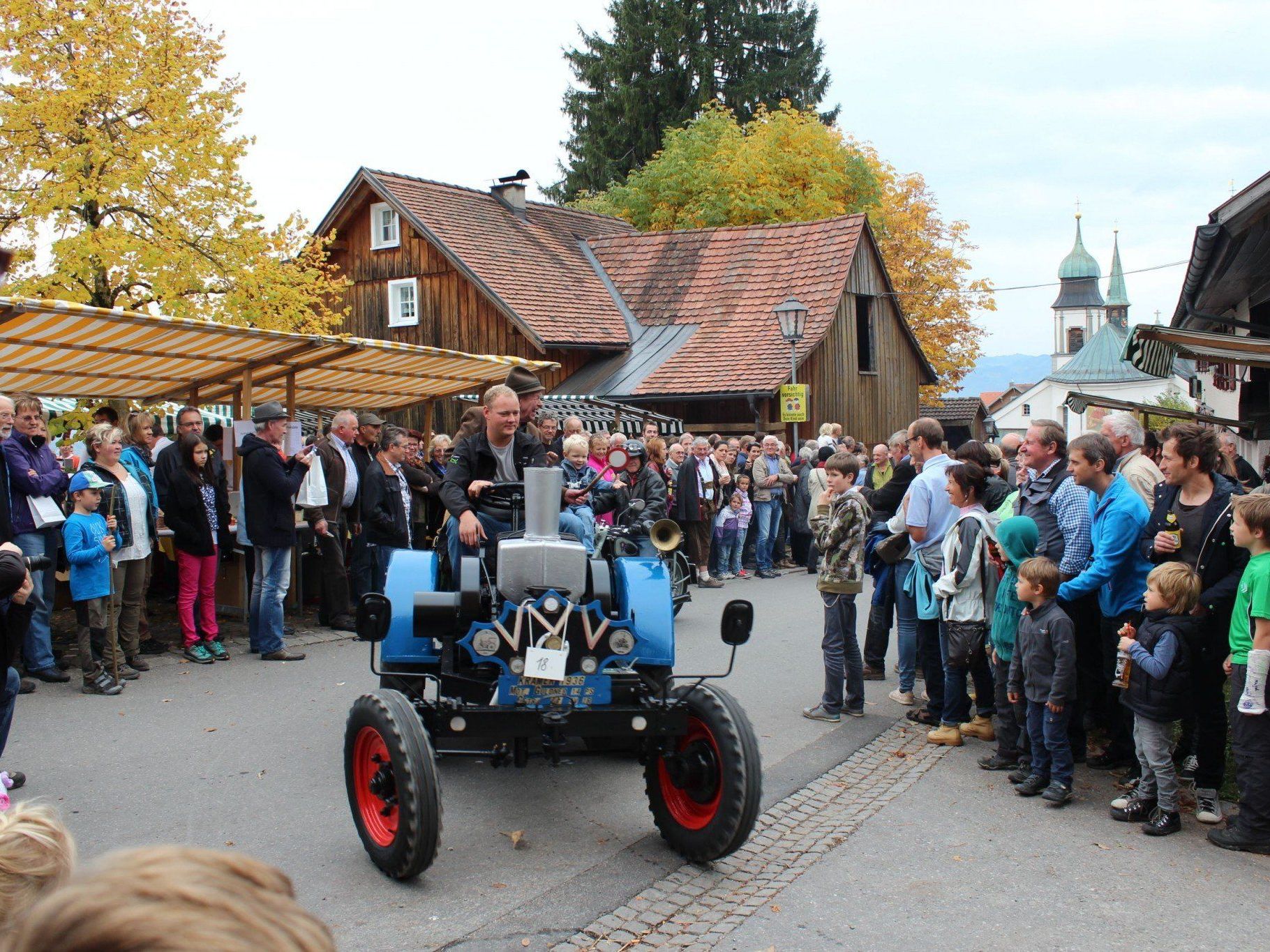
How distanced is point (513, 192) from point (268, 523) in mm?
24127

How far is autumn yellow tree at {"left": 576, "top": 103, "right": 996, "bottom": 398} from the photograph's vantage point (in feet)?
122

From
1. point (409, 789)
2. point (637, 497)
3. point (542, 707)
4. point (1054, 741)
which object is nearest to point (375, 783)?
point (409, 789)

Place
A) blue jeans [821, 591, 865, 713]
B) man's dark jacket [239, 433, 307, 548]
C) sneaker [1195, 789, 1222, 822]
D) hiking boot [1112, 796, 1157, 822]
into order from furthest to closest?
man's dark jacket [239, 433, 307, 548] < blue jeans [821, 591, 865, 713] < hiking boot [1112, 796, 1157, 822] < sneaker [1195, 789, 1222, 822]

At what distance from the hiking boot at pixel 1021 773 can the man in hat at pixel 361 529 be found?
6.73m

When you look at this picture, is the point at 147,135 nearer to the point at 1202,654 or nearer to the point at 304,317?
the point at 304,317

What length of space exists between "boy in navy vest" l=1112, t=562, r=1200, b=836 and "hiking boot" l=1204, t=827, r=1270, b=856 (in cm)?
23

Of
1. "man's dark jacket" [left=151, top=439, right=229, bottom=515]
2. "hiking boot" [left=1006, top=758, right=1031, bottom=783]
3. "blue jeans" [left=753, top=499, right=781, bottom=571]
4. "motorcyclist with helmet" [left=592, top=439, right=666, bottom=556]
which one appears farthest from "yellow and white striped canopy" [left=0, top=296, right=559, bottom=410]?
"hiking boot" [left=1006, top=758, right=1031, bottom=783]

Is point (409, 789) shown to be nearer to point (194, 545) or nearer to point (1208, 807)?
point (1208, 807)

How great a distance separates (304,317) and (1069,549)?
66.9 ft

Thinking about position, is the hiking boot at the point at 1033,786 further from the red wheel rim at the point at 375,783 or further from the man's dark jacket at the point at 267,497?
the man's dark jacket at the point at 267,497

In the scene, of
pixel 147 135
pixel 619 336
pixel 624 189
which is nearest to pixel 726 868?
pixel 147 135

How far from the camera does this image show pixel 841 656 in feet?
25.7

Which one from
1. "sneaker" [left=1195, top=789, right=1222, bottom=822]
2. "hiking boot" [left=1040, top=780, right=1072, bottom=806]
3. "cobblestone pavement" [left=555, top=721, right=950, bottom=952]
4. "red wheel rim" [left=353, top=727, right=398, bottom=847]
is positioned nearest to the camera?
"cobblestone pavement" [left=555, top=721, right=950, bottom=952]

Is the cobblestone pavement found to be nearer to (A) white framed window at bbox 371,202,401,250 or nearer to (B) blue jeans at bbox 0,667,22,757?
(B) blue jeans at bbox 0,667,22,757
